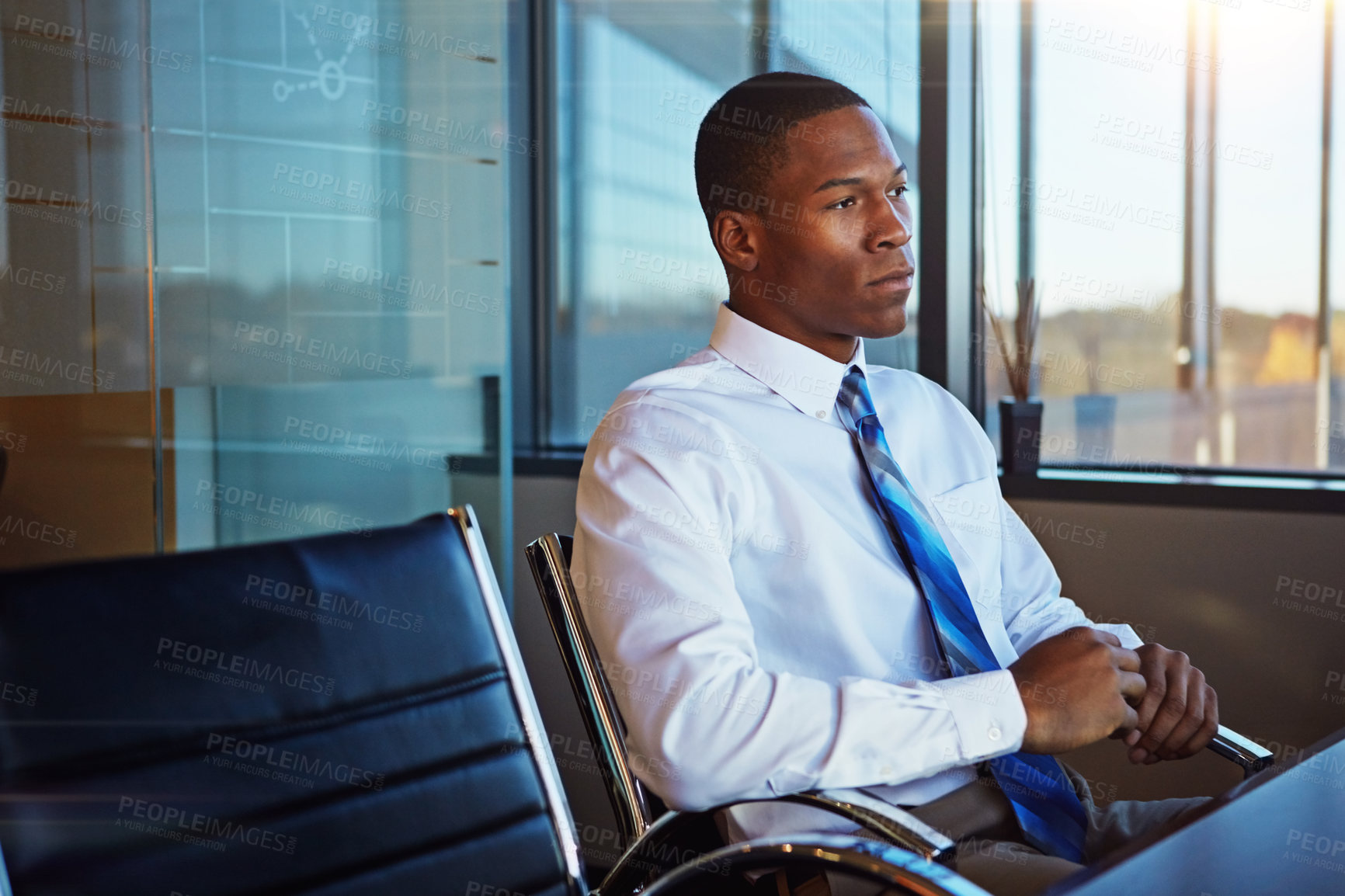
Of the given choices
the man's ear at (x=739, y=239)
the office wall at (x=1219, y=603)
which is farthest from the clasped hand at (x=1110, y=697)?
the office wall at (x=1219, y=603)

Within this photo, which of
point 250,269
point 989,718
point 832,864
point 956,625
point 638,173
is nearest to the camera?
point 832,864

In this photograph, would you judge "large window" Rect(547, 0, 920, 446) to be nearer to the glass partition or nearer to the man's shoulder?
the glass partition

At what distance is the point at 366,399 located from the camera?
10.1ft

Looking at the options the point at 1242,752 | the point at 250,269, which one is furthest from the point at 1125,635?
the point at 250,269

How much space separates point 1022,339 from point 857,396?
1.34 metres

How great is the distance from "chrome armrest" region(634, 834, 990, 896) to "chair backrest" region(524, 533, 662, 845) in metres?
0.38

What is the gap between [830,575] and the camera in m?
1.54

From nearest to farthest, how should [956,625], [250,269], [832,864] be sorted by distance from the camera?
[832,864], [956,625], [250,269]

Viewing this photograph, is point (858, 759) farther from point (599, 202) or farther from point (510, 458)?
point (599, 202)

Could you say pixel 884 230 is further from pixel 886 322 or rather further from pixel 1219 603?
pixel 1219 603

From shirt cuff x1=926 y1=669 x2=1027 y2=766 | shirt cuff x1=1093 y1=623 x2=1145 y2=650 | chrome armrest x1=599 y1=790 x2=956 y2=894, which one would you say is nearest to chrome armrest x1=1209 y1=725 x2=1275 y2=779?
shirt cuff x1=1093 y1=623 x2=1145 y2=650

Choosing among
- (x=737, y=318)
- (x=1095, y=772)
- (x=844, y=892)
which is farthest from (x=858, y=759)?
(x=1095, y=772)

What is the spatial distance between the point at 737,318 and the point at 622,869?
30.7 inches

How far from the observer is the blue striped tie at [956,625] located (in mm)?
1438
